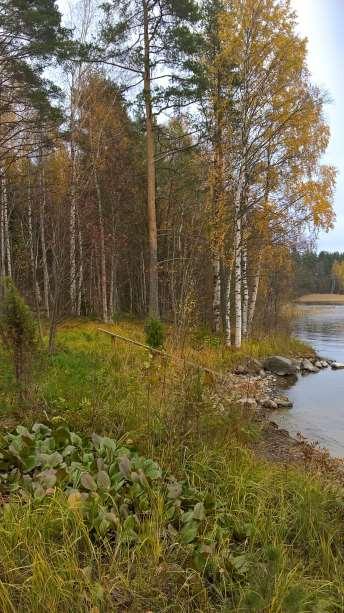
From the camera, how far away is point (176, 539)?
2.38 metres

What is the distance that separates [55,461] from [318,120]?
13133mm

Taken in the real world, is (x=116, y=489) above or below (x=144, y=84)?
below

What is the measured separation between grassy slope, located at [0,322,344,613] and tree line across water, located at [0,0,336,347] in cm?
413

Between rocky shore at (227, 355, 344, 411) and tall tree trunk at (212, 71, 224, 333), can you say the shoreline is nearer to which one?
rocky shore at (227, 355, 344, 411)

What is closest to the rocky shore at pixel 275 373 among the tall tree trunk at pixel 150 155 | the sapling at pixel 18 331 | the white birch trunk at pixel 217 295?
the white birch trunk at pixel 217 295

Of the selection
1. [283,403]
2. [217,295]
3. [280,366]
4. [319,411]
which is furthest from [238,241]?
[319,411]

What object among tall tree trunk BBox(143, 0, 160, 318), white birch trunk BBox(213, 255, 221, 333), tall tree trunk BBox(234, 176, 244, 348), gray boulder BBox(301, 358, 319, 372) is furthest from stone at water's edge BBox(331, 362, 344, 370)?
tall tree trunk BBox(143, 0, 160, 318)

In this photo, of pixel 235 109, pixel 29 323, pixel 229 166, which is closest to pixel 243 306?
pixel 229 166

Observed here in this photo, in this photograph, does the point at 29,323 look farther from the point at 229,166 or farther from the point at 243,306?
the point at 243,306

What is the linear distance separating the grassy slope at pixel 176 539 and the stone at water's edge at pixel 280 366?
7702 mm

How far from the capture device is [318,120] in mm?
12750

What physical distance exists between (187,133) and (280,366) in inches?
291

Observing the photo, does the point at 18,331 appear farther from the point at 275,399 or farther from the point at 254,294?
the point at 254,294

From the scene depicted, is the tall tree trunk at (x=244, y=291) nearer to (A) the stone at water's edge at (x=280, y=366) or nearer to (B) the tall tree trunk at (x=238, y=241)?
(B) the tall tree trunk at (x=238, y=241)
